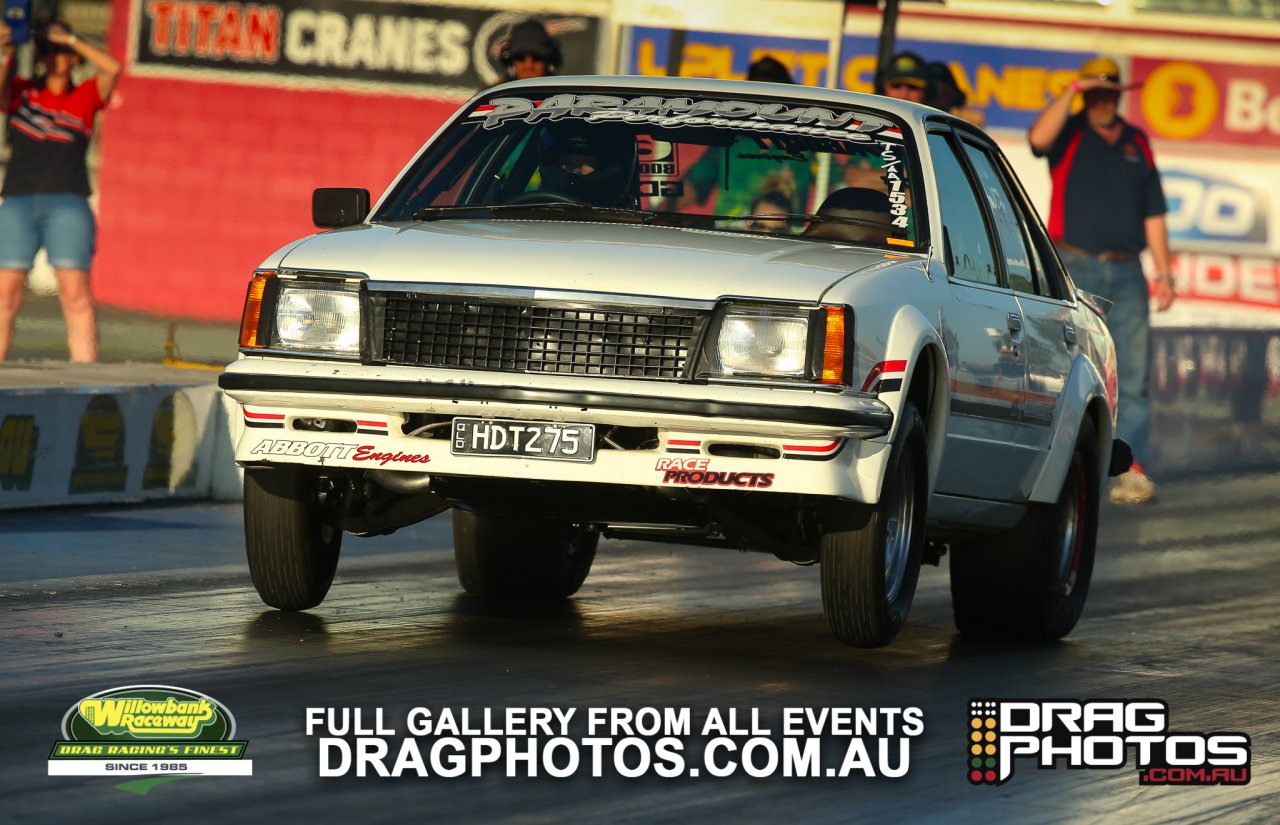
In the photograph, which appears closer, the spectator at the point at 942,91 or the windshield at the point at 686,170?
the windshield at the point at 686,170

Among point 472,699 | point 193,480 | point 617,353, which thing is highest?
point 617,353

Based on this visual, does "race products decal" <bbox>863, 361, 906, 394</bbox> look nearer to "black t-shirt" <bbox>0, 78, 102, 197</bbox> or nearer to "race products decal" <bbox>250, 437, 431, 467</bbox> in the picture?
"race products decal" <bbox>250, 437, 431, 467</bbox>

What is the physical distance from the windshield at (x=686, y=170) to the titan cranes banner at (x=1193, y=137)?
11.9 meters

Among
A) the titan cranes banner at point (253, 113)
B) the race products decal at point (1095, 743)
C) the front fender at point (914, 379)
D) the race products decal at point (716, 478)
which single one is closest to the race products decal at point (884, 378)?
the front fender at point (914, 379)

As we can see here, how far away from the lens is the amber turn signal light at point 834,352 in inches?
274

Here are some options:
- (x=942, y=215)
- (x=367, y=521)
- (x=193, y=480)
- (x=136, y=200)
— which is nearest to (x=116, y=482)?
(x=193, y=480)

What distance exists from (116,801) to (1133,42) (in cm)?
1667

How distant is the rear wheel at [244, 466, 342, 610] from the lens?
7.63 m

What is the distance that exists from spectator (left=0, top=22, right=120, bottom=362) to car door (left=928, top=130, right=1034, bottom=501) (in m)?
8.32

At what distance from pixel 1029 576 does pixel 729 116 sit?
1.93m

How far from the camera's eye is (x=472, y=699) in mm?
6574

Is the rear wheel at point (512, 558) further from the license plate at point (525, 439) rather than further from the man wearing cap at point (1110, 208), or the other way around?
the man wearing cap at point (1110, 208)

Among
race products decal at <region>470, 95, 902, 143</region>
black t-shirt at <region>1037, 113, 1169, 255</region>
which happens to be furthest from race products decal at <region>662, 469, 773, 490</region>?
black t-shirt at <region>1037, 113, 1169, 255</region>

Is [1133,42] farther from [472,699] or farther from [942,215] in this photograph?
[472,699]
